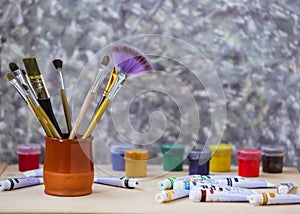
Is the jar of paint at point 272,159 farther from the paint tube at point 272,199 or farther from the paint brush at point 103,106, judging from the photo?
the paint brush at point 103,106

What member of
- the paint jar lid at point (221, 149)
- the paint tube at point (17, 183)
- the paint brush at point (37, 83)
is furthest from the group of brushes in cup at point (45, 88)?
the paint jar lid at point (221, 149)

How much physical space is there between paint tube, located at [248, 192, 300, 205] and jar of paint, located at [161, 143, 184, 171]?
30cm

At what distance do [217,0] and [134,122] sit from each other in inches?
13.1

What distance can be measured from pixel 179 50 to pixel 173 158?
25 cm

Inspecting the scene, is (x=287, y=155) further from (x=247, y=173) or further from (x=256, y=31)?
(x=256, y=31)

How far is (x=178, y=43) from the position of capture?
1.29 m

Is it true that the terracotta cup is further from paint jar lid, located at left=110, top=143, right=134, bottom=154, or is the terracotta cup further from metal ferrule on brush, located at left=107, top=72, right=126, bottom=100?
paint jar lid, located at left=110, top=143, right=134, bottom=154

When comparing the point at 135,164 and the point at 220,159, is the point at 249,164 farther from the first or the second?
the point at 135,164

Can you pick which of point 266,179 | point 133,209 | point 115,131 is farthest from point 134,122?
point 133,209

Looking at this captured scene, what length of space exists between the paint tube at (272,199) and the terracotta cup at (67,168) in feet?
0.91

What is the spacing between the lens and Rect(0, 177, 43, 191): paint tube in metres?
0.99

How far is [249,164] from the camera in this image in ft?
3.84

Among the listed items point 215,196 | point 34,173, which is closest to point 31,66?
point 34,173

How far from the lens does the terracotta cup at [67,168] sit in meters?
0.95
